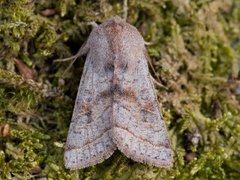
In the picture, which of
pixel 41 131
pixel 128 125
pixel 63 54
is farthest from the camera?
pixel 63 54

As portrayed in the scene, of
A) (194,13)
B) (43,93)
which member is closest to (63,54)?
(43,93)

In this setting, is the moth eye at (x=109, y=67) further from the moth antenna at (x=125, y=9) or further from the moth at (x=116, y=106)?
the moth antenna at (x=125, y=9)

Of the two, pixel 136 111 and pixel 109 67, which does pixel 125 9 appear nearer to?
pixel 109 67

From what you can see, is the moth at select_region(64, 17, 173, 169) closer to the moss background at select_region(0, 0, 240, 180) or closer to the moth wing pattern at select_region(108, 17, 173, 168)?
the moth wing pattern at select_region(108, 17, 173, 168)

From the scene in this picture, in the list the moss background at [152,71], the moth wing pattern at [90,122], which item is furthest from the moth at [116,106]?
the moss background at [152,71]

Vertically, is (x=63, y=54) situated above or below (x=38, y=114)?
above

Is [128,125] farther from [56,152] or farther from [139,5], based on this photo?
[139,5]

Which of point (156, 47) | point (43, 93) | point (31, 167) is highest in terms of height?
point (156, 47)
